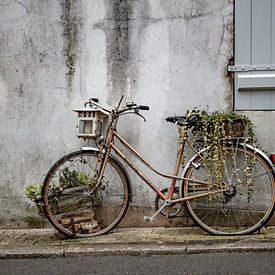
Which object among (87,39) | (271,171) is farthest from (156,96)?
(271,171)

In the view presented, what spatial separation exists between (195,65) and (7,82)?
2260 mm

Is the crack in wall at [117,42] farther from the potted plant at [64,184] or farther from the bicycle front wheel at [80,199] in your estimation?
the potted plant at [64,184]

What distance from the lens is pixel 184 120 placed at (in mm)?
5301

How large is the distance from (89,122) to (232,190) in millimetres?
1745

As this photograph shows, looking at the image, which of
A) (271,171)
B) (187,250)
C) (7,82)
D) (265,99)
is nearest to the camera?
(187,250)

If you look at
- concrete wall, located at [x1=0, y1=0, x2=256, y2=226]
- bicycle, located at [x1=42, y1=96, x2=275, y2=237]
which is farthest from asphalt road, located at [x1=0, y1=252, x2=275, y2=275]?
concrete wall, located at [x1=0, y1=0, x2=256, y2=226]

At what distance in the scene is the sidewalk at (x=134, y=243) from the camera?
4.78 m

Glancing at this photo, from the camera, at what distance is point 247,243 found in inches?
191

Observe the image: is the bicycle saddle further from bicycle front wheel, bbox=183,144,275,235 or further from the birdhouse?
the birdhouse

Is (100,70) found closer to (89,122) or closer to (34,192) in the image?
(89,122)

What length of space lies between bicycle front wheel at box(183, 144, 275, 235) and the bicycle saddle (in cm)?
33

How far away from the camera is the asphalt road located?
434 cm

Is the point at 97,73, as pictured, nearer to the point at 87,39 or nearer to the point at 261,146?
the point at 87,39

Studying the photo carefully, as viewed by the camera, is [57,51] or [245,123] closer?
[245,123]
